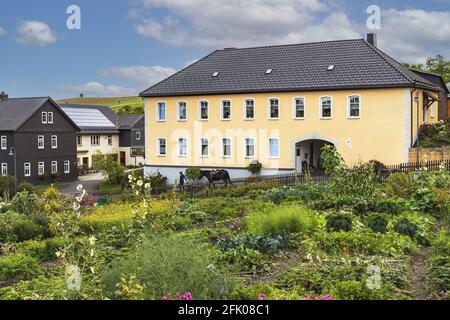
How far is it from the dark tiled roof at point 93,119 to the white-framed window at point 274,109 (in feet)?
89.1

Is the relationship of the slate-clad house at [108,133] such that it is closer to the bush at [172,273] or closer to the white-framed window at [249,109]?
the white-framed window at [249,109]

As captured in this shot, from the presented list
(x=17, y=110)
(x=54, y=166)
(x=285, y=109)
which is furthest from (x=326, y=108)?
(x=17, y=110)

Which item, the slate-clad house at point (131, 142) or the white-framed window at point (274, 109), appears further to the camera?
the slate-clad house at point (131, 142)

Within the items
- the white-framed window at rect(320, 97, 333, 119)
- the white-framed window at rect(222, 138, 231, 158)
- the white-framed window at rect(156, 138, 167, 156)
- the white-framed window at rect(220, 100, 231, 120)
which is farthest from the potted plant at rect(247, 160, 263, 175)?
the white-framed window at rect(156, 138, 167, 156)

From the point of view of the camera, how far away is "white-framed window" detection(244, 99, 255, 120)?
120 feet

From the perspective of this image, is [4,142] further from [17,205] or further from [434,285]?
[434,285]

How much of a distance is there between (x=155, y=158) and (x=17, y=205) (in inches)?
875

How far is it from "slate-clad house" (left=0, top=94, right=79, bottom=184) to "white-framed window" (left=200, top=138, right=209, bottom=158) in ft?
53.2

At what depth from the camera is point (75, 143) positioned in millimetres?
52969

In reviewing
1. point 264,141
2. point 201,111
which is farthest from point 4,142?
point 264,141

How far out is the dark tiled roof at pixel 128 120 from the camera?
6316 cm

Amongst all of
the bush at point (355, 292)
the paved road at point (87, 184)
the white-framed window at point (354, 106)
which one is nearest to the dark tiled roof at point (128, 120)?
the paved road at point (87, 184)

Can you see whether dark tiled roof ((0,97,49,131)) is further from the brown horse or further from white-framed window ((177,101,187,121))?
the brown horse

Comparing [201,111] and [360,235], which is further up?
[201,111]
